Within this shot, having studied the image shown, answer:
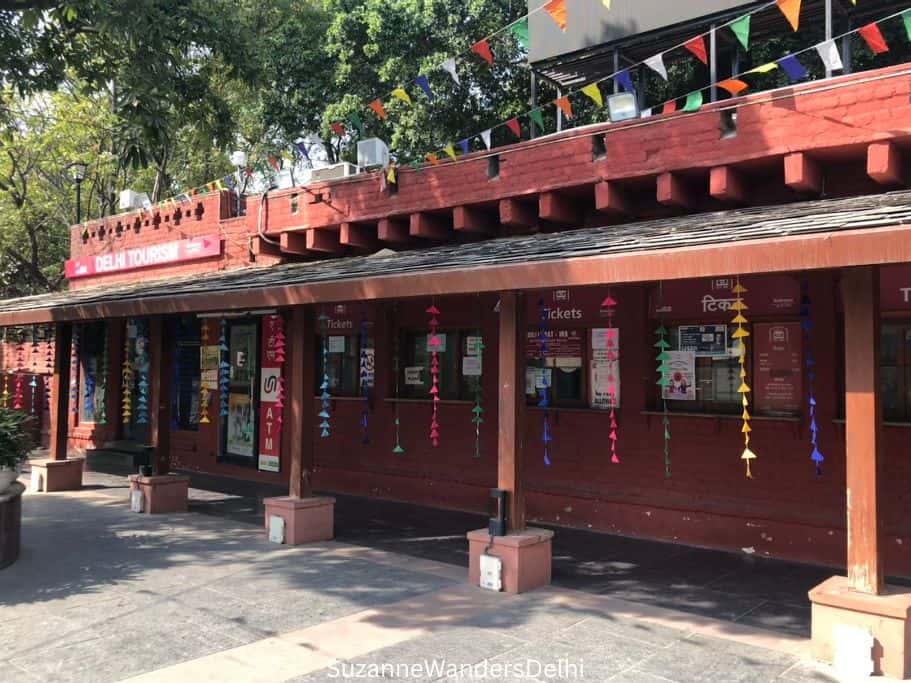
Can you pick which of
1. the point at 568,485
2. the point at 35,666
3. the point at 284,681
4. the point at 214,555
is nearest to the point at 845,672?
the point at 284,681

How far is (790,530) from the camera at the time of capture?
25.1 ft

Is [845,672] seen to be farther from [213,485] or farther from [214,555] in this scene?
[213,485]

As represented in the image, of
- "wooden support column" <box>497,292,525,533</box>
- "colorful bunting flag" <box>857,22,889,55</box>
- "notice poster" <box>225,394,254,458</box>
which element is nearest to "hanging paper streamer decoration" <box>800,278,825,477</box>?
"colorful bunting flag" <box>857,22,889,55</box>

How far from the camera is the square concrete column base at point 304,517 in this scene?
8328 millimetres

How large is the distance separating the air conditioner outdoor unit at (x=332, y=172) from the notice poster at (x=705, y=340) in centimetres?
612

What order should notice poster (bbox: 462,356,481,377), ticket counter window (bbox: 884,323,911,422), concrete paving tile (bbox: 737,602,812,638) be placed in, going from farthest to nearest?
notice poster (bbox: 462,356,481,377), ticket counter window (bbox: 884,323,911,422), concrete paving tile (bbox: 737,602,812,638)

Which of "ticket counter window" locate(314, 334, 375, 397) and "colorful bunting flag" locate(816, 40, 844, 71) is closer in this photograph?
"colorful bunting flag" locate(816, 40, 844, 71)

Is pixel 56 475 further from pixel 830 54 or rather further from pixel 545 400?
pixel 830 54

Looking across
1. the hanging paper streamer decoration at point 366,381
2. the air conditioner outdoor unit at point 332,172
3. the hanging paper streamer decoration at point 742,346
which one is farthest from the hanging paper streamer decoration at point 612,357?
the air conditioner outdoor unit at point 332,172

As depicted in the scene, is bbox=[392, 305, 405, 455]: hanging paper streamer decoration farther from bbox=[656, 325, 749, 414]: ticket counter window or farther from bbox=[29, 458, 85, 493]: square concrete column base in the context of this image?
bbox=[29, 458, 85, 493]: square concrete column base

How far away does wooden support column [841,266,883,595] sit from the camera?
16.0ft

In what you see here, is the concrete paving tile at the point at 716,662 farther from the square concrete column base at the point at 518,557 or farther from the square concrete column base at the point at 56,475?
the square concrete column base at the point at 56,475

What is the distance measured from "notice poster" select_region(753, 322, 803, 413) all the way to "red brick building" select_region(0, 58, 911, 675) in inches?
1.2

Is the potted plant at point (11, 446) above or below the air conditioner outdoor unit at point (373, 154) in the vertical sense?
below
